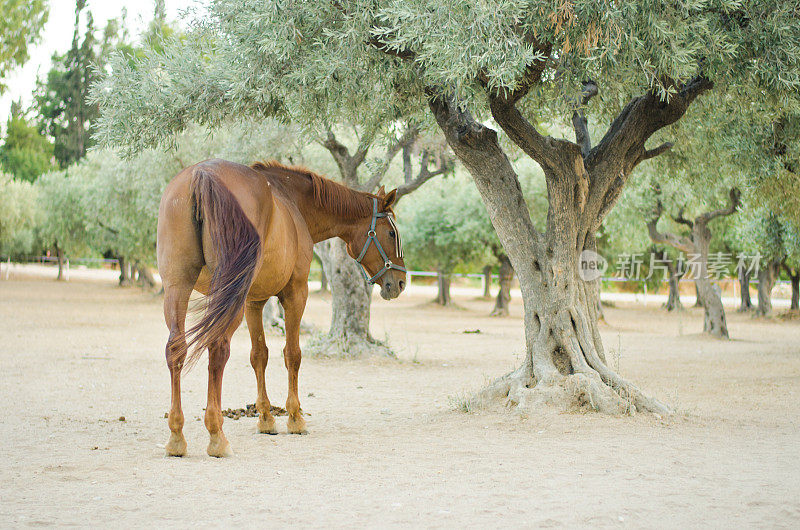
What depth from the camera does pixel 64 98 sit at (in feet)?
193

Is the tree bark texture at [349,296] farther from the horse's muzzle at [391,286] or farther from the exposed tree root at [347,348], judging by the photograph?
the horse's muzzle at [391,286]

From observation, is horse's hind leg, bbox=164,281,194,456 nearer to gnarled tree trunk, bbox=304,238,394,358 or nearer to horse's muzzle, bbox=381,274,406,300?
horse's muzzle, bbox=381,274,406,300


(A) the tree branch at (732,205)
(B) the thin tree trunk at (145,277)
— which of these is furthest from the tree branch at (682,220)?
(B) the thin tree trunk at (145,277)

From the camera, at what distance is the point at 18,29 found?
13758 millimetres

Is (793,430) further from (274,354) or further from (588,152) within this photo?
(274,354)

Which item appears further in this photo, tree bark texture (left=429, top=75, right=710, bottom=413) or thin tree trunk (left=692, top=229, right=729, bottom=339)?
thin tree trunk (left=692, top=229, right=729, bottom=339)

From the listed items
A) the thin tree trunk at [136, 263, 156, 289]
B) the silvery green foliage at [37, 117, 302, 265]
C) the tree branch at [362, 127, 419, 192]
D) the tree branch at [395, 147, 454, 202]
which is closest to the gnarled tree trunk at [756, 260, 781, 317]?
the tree branch at [395, 147, 454, 202]

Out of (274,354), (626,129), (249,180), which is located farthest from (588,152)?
(274,354)

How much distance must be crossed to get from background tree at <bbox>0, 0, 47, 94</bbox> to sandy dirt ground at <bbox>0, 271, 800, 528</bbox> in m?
5.75

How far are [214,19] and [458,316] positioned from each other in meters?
21.4

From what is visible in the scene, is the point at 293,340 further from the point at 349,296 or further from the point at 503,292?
the point at 503,292

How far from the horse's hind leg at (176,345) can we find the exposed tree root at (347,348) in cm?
796

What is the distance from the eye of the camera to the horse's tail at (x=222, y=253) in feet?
16.1

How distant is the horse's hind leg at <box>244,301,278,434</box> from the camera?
21.6ft
